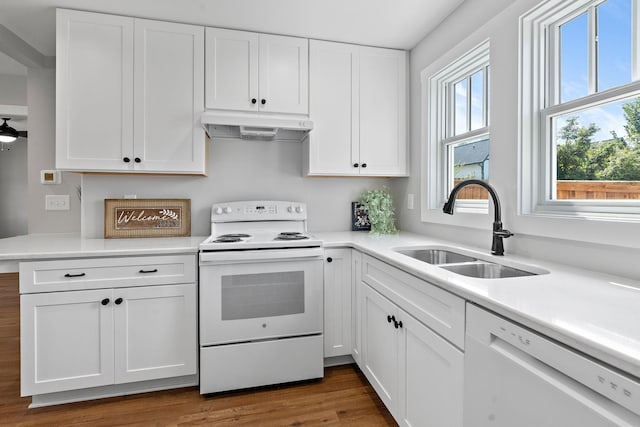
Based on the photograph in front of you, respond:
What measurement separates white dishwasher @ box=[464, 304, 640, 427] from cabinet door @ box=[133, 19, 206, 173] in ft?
6.38

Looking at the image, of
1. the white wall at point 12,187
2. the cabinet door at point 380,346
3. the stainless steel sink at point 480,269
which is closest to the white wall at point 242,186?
the cabinet door at point 380,346

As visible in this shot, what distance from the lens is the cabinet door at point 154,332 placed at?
73.2 inches

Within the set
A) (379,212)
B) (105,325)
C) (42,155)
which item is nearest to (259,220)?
(379,212)

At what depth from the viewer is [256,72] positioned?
2289 millimetres

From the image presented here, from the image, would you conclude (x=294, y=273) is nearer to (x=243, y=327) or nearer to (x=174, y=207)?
(x=243, y=327)

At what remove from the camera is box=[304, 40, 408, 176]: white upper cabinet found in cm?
→ 242

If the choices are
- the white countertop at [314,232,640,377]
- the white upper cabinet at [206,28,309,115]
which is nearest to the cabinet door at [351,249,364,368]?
the white countertop at [314,232,640,377]

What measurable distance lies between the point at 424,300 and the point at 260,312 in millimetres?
1049

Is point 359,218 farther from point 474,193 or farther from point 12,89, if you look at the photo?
point 12,89

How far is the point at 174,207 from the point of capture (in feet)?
8.07

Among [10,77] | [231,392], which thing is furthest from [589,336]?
[10,77]

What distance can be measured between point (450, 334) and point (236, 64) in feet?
6.91

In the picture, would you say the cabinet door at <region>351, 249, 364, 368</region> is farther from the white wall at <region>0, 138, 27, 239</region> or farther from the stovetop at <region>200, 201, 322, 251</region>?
the white wall at <region>0, 138, 27, 239</region>

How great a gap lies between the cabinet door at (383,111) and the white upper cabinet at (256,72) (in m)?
0.48
